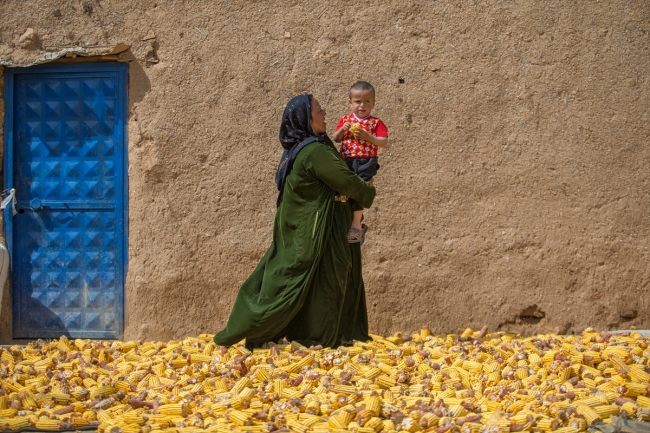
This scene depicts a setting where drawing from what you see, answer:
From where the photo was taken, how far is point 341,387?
4113mm

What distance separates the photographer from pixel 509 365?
4559mm

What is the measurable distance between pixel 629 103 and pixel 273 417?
3.58 meters

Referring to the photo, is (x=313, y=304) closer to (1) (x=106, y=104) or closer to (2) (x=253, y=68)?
(2) (x=253, y=68)

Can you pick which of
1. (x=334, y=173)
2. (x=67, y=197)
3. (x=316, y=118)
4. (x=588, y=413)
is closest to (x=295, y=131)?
(x=316, y=118)

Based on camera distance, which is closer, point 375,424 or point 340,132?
point 375,424

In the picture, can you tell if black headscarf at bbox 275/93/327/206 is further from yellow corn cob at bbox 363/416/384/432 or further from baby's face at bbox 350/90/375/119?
yellow corn cob at bbox 363/416/384/432

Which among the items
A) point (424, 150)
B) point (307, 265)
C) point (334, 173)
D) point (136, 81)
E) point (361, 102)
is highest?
point (136, 81)

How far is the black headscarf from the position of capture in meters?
4.85

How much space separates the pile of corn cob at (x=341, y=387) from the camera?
372cm

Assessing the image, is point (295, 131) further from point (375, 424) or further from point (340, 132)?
point (375, 424)

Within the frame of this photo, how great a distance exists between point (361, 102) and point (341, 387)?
1892 mm

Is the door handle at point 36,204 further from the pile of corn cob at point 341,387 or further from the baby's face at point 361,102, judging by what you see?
the baby's face at point 361,102

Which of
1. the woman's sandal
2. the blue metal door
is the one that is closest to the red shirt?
the woman's sandal

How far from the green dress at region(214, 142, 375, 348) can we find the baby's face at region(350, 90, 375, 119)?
1.01ft
